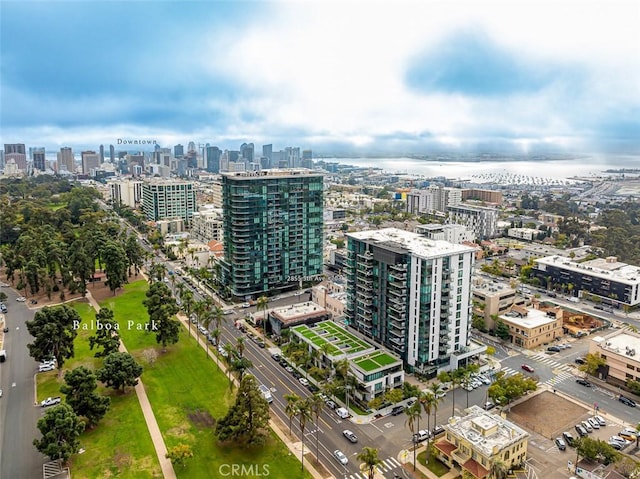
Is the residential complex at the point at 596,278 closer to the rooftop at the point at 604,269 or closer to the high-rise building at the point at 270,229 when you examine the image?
the rooftop at the point at 604,269

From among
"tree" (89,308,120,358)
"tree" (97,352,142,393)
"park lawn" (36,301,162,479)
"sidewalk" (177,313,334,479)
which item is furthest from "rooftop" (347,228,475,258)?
"park lawn" (36,301,162,479)

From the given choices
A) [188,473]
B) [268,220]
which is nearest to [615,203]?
[268,220]

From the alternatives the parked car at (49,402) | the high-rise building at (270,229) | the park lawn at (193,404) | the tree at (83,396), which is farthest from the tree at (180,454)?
the high-rise building at (270,229)

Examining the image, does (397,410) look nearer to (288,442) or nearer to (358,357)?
(358,357)

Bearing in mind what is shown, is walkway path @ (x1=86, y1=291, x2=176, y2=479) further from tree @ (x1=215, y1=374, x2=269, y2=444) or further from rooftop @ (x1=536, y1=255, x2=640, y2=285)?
rooftop @ (x1=536, y1=255, x2=640, y2=285)

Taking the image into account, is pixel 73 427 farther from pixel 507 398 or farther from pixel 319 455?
pixel 507 398

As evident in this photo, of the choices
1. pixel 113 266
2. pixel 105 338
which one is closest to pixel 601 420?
pixel 105 338
